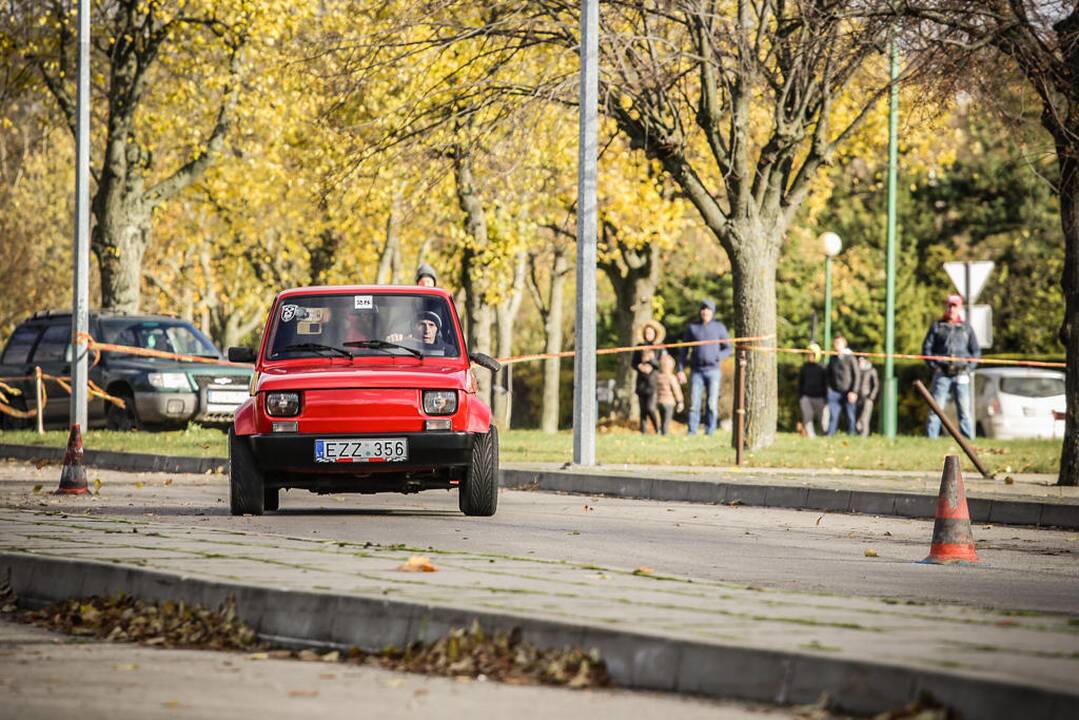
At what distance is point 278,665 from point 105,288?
2684 cm

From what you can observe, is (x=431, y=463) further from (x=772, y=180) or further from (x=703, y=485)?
(x=772, y=180)

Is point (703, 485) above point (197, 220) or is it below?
below

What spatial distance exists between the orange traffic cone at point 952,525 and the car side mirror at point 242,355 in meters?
5.81

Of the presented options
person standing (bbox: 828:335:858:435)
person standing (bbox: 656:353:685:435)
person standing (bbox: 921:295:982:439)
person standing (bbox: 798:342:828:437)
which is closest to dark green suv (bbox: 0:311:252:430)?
person standing (bbox: 656:353:685:435)

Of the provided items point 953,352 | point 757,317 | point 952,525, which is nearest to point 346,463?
point 952,525

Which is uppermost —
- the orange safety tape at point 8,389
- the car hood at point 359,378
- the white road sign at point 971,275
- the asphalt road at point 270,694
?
the white road sign at point 971,275

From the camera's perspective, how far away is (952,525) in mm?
11102

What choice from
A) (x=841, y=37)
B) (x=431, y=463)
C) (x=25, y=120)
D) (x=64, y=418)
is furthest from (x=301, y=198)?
(x=431, y=463)

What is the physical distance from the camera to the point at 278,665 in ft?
23.6

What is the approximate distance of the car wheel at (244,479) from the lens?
13.6 metres

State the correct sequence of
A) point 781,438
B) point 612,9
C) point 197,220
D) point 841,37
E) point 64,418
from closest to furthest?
point 841,37 → point 612,9 → point 781,438 → point 64,418 → point 197,220

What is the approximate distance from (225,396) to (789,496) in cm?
1211

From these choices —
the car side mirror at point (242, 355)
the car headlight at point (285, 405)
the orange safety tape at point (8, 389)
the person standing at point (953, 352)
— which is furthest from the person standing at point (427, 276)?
the orange safety tape at point (8, 389)

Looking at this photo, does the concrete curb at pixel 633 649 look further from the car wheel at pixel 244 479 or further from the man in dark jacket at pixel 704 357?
the man in dark jacket at pixel 704 357
